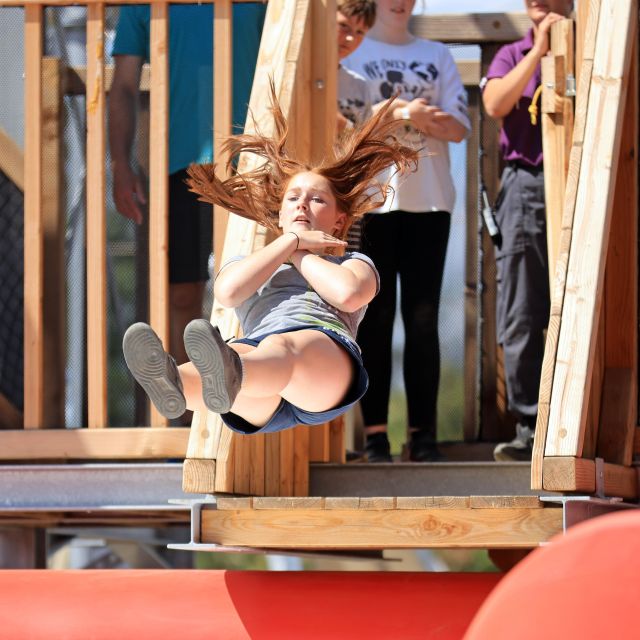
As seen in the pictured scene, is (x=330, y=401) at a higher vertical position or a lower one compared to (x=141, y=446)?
higher

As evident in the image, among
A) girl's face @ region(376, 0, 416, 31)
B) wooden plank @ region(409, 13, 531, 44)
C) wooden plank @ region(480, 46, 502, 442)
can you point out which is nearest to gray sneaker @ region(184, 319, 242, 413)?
girl's face @ region(376, 0, 416, 31)

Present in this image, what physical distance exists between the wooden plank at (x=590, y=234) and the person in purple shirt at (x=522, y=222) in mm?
731

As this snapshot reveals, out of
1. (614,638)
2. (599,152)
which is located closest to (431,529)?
(599,152)

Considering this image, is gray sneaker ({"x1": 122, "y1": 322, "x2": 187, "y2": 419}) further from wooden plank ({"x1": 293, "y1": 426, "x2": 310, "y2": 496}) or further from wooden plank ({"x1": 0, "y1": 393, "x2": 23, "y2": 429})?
wooden plank ({"x1": 0, "y1": 393, "x2": 23, "y2": 429})

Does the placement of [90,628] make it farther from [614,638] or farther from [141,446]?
[614,638]

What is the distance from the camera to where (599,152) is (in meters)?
3.85

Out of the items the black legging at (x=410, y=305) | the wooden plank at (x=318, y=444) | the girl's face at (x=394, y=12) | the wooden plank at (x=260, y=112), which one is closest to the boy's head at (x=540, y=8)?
the girl's face at (x=394, y=12)

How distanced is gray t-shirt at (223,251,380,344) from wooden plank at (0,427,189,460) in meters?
0.77

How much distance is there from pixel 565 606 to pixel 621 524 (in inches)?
5.9

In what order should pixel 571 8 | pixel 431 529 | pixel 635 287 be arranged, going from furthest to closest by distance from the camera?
pixel 571 8 → pixel 635 287 → pixel 431 529

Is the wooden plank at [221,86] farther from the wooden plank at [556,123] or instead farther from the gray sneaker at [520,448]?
the gray sneaker at [520,448]

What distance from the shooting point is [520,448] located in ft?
15.2

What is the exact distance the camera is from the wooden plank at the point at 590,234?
3.48m

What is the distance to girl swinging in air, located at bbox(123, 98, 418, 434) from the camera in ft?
10.1
